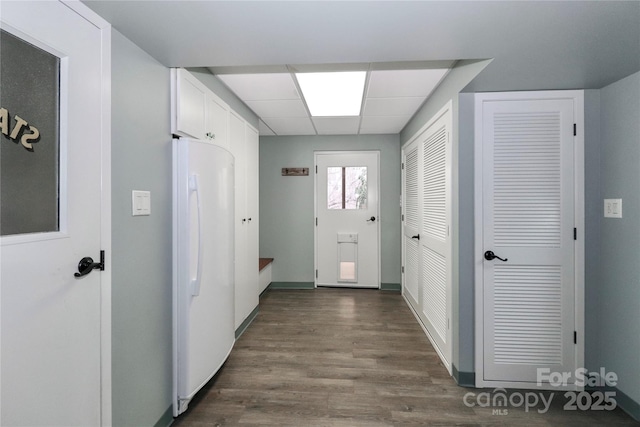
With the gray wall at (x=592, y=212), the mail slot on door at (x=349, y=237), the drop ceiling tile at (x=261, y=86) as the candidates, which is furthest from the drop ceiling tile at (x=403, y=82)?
the mail slot on door at (x=349, y=237)

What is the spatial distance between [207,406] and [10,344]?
130cm

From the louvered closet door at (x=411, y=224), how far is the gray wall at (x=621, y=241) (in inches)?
60.7

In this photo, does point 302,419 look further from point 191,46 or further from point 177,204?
point 191,46

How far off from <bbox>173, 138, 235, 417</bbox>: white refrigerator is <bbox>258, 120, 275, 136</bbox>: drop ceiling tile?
6.63 ft

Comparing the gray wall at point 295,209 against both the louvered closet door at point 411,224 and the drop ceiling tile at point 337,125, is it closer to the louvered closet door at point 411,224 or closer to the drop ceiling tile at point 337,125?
the drop ceiling tile at point 337,125

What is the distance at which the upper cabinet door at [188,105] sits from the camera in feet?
5.89

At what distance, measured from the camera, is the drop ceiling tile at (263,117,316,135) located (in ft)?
11.6

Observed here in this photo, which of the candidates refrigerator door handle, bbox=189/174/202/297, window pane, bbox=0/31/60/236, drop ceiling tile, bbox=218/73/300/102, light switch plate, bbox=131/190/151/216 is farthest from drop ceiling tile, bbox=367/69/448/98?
window pane, bbox=0/31/60/236

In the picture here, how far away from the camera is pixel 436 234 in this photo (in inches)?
104

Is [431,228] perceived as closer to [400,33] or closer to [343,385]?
[343,385]

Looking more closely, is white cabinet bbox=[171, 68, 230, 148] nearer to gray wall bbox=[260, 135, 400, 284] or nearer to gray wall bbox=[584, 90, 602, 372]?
gray wall bbox=[260, 135, 400, 284]

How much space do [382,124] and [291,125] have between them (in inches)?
46.8

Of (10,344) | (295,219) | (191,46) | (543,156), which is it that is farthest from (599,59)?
(295,219)

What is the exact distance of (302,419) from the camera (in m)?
1.78
